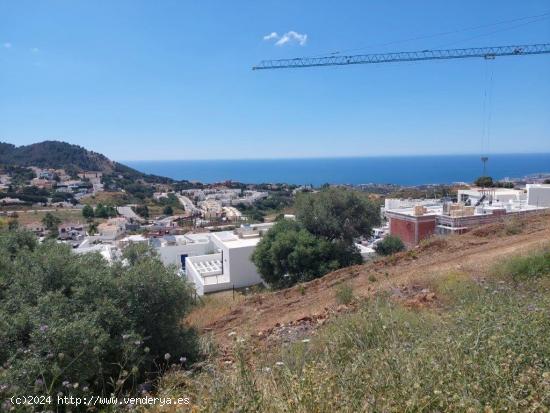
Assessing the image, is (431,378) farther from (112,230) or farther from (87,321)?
(112,230)

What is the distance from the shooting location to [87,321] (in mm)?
3963

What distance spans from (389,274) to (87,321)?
682 centimetres

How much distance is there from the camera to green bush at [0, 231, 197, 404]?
3.45m

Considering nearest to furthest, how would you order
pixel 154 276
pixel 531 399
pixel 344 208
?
pixel 531 399, pixel 154 276, pixel 344 208

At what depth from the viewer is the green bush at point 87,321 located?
3.45 meters

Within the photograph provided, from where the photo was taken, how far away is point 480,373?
196 cm

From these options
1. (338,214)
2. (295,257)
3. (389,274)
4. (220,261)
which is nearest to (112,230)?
(220,261)

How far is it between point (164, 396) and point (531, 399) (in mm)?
2163

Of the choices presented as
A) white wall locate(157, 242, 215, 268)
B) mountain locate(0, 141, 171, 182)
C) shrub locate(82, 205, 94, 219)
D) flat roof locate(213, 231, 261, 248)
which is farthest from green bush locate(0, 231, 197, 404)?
mountain locate(0, 141, 171, 182)

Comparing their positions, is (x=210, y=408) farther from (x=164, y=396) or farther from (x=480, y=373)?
(x=480, y=373)

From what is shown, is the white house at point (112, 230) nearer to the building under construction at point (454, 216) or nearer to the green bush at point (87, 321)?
the building under construction at point (454, 216)

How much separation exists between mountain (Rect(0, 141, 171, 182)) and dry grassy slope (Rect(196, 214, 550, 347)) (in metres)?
104

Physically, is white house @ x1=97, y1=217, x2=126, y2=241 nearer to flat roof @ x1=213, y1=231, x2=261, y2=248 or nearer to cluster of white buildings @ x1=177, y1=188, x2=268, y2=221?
flat roof @ x1=213, y1=231, x2=261, y2=248

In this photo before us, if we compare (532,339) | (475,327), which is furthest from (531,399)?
(475,327)
